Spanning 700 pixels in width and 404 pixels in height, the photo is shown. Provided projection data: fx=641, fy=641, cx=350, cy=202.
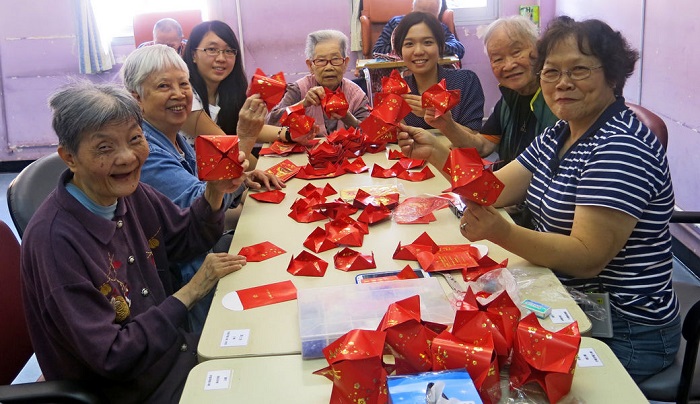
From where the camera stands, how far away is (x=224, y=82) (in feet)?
11.6

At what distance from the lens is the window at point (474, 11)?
22.6ft

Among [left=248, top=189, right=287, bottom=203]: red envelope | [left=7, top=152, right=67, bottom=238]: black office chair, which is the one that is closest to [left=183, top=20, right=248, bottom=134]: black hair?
[left=248, top=189, right=287, bottom=203]: red envelope

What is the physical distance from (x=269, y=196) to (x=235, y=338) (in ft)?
3.60

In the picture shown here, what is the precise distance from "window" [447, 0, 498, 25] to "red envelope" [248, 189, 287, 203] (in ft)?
16.3

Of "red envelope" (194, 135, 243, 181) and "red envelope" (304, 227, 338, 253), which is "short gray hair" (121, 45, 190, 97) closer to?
"red envelope" (194, 135, 243, 181)

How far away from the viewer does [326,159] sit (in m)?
2.94

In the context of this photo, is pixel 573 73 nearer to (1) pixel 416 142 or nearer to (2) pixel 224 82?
(1) pixel 416 142

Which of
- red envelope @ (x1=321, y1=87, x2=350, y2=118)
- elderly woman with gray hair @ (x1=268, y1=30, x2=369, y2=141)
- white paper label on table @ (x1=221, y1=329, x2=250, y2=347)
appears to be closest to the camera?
white paper label on table @ (x1=221, y1=329, x2=250, y2=347)

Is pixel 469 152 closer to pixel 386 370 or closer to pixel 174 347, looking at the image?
pixel 386 370

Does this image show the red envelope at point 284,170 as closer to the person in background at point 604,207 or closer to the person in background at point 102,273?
the person in background at point 102,273

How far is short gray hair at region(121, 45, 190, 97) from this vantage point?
93.2 inches

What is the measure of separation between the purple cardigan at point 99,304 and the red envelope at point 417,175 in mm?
1182

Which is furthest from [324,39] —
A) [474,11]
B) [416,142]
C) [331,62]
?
[474,11]

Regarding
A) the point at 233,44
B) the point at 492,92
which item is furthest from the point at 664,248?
the point at 492,92
